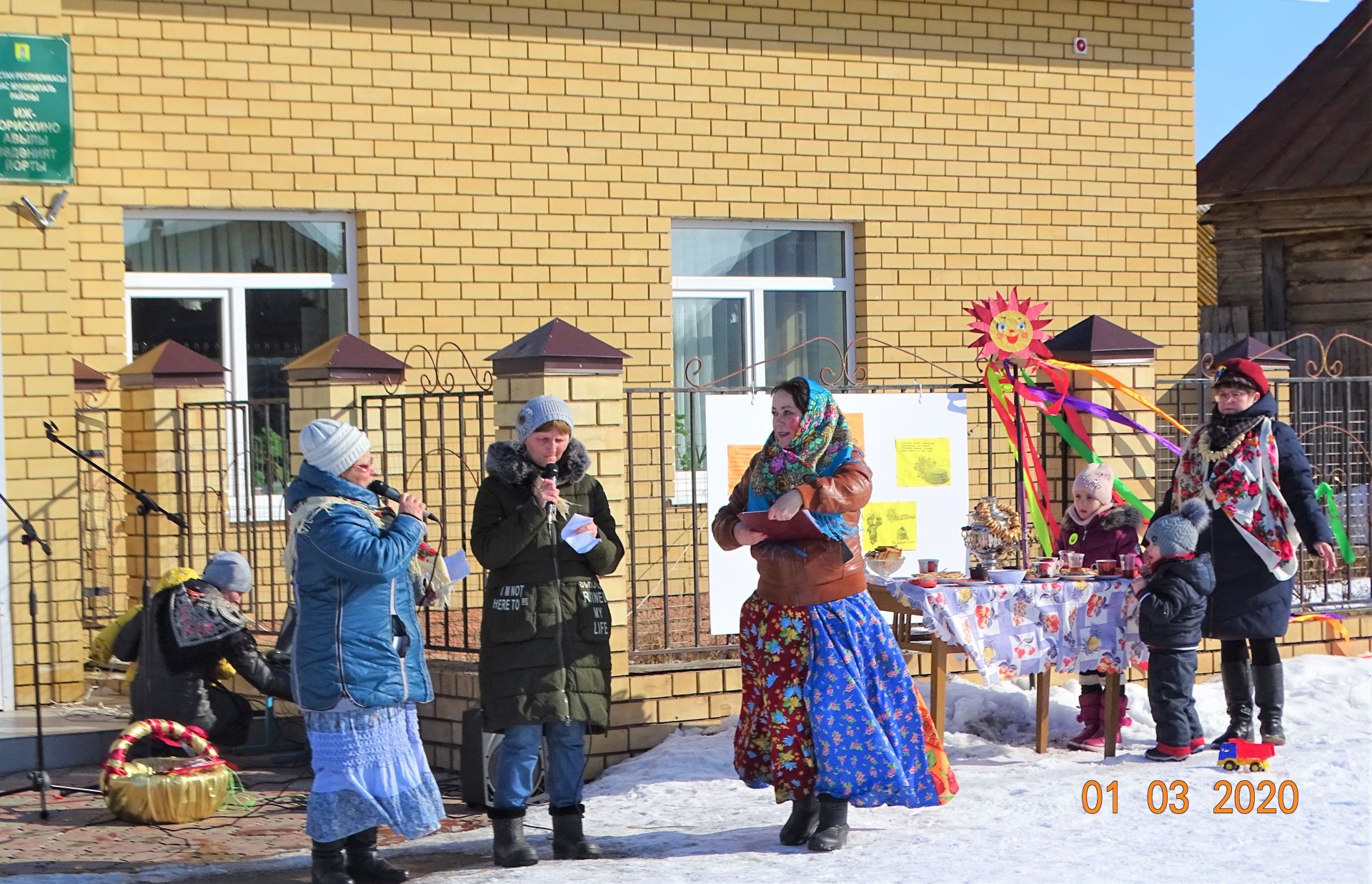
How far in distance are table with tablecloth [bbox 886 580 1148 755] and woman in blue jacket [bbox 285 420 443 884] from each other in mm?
2323

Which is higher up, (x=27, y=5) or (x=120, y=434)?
(x=27, y=5)

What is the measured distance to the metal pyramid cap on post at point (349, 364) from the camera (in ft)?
25.9

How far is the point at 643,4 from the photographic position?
35.1 ft

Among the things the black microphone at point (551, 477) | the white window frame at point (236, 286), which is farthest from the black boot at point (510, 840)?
the white window frame at point (236, 286)

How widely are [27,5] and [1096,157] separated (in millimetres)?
7268

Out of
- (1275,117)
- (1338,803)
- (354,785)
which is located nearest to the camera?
(354,785)

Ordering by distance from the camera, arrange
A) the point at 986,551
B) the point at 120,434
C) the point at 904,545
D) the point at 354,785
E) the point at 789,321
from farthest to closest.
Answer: the point at 789,321
the point at 120,434
the point at 904,545
the point at 986,551
the point at 354,785

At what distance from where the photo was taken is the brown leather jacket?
18.9 ft

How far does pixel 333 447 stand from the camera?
A: 555 centimetres

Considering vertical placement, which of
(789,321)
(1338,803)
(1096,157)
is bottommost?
(1338,803)

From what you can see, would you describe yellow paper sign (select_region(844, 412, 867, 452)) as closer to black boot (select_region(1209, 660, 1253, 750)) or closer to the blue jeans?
black boot (select_region(1209, 660, 1253, 750))

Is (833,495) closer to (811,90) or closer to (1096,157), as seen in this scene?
(811,90)

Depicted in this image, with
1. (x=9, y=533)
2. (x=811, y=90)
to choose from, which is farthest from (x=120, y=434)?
(x=811, y=90)

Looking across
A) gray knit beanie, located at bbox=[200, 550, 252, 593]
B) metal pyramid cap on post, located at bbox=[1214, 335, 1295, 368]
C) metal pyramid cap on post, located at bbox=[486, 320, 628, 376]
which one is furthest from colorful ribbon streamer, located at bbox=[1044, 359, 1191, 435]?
gray knit beanie, located at bbox=[200, 550, 252, 593]
